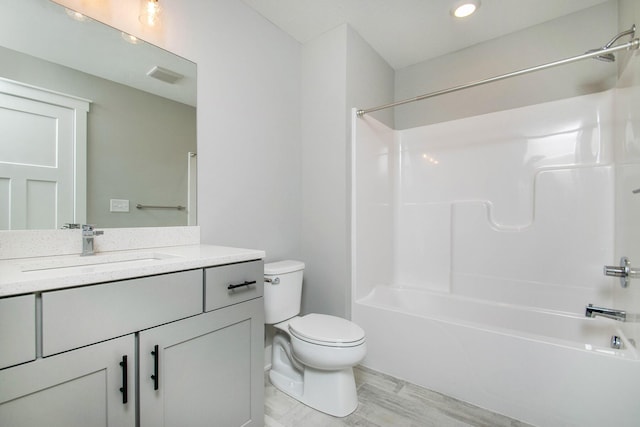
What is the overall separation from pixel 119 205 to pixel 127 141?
314 mm

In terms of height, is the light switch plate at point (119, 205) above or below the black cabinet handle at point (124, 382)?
above

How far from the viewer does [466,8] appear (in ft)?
6.14

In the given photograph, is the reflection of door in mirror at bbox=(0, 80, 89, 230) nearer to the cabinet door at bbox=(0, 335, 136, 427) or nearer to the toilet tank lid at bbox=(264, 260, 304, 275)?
the cabinet door at bbox=(0, 335, 136, 427)

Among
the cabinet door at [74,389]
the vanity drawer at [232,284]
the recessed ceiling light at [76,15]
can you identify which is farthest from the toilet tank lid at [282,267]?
the recessed ceiling light at [76,15]

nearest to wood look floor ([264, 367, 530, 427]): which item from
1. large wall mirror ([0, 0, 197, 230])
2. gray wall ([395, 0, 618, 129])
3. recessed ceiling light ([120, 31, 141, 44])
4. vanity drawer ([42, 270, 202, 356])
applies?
vanity drawer ([42, 270, 202, 356])

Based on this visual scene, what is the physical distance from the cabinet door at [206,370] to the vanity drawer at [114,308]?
0.05m

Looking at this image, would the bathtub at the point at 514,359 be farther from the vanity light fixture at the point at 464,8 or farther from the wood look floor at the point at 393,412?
the vanity light fixture at the point at 464,8

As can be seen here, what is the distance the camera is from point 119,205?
1358 millimetres

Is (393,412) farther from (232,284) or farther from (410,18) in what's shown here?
(410,18)

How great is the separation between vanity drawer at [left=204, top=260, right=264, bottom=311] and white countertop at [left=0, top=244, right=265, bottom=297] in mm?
31

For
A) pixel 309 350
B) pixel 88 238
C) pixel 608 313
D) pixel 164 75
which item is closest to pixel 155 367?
pixel 88 238

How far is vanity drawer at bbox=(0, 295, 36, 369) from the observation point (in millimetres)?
683

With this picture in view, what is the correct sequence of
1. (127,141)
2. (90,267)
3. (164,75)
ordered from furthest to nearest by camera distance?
(164,75) → (127,141) → (90,267)

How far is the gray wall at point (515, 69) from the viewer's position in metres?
1.95
